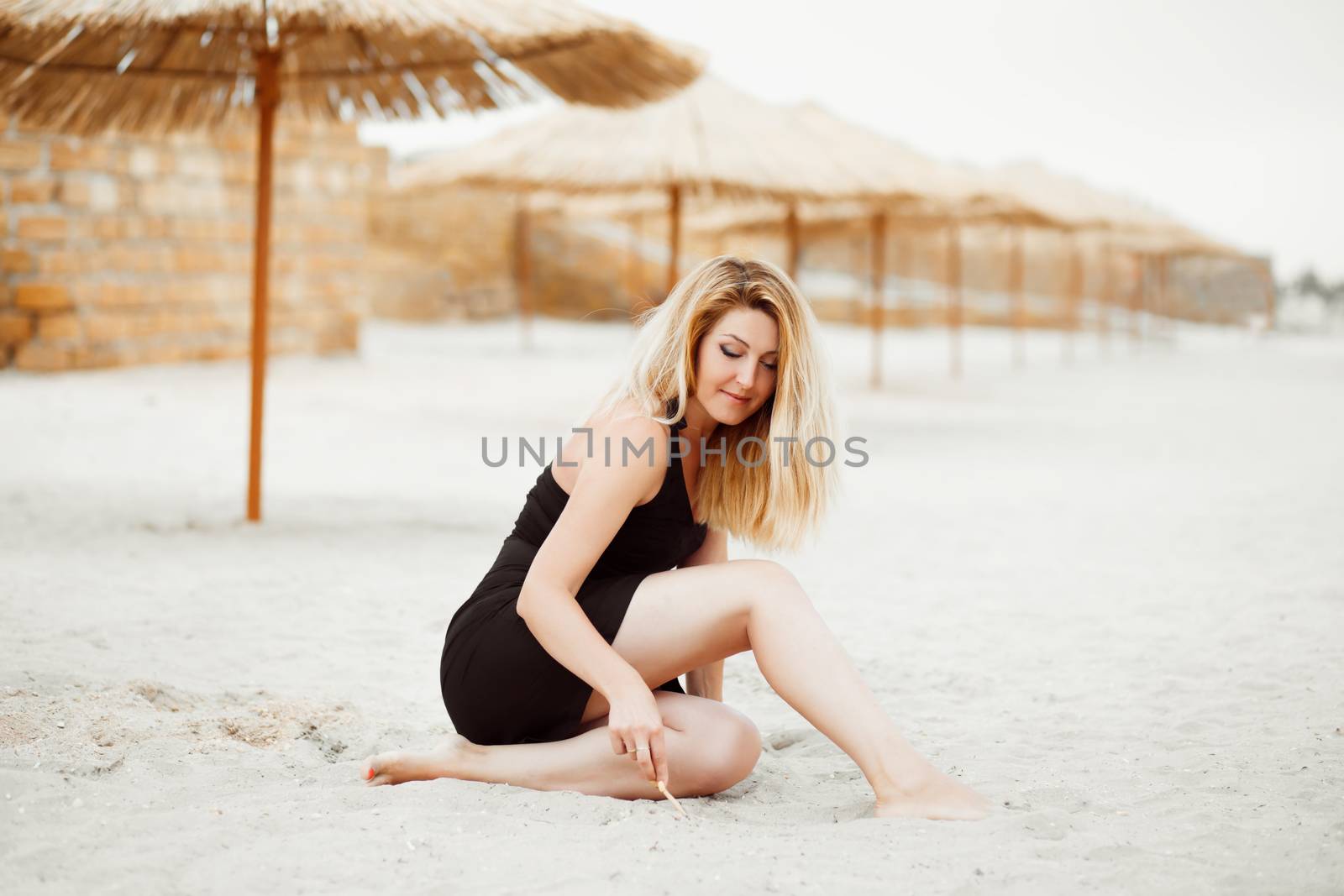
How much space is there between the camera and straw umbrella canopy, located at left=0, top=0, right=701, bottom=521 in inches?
154

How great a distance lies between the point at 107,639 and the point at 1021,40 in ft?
105

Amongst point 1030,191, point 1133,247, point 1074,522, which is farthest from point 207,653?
point 1133,247

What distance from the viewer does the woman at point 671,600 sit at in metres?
2.03

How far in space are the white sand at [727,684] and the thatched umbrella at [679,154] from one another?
2.09 metres

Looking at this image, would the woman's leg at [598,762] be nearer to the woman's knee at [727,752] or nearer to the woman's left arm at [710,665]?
the woman's knee at [727,752]

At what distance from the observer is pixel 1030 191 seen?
50.3 ft

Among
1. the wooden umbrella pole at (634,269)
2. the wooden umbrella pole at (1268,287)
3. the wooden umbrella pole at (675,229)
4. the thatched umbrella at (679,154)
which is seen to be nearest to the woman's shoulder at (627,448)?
the thatched umbrella at (679,154)

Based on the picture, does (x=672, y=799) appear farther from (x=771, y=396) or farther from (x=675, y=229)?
(x=675, y=229)

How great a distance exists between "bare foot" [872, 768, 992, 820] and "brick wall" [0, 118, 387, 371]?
27.4 feet

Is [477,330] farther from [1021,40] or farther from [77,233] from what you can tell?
[1021,40]

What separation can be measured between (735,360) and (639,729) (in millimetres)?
675

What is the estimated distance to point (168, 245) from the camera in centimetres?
946

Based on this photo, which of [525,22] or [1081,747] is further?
[525,22]

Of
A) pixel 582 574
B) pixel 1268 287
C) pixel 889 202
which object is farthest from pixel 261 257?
pixel 1268 287
